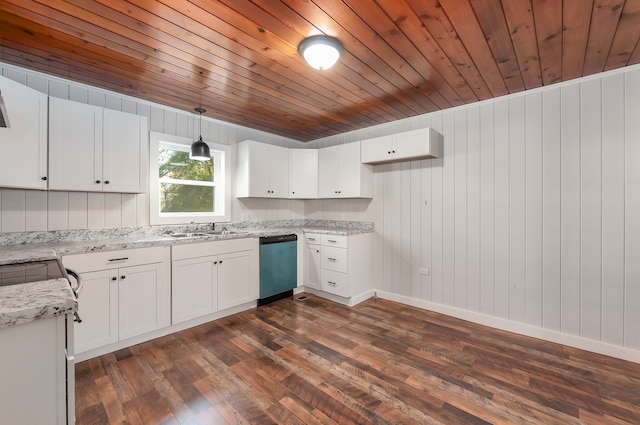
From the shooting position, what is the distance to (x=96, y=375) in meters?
2.20

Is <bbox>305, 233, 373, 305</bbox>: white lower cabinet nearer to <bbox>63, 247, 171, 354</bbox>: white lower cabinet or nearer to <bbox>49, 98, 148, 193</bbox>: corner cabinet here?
<bbox>63, 247, 171, 354</bbox>: white lower cabinet

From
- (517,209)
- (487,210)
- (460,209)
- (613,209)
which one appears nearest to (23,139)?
(460,209)

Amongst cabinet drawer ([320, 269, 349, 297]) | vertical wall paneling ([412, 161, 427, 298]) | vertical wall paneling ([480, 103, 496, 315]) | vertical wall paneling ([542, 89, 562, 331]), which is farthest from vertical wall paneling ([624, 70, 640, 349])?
cabinet drawer ([320, 269, 349, 297])

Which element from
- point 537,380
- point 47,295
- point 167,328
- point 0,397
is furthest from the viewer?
point 167,328

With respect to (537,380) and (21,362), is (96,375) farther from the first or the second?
(537,380)

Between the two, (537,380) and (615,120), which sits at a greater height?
(615,120)

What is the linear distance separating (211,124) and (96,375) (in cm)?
290

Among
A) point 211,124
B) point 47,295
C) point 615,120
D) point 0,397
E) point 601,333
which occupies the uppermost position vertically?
point 211,124

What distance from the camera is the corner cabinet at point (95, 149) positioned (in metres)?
2.44

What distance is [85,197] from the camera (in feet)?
9.15

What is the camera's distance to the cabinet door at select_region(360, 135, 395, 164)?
3.58 metres

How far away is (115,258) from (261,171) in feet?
6.84

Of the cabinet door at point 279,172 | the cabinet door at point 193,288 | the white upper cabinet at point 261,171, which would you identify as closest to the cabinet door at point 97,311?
the cabinet door at point 193,288

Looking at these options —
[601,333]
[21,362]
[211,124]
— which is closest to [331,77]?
[211,124]
